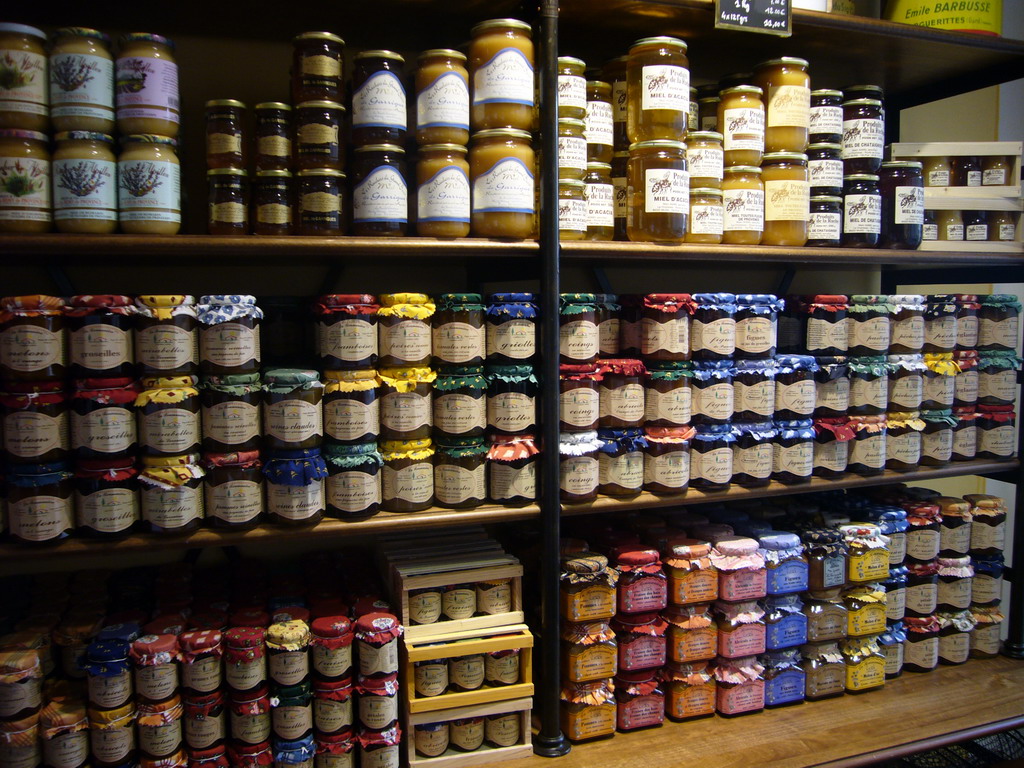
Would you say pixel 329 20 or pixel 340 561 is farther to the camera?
pixel 340 561

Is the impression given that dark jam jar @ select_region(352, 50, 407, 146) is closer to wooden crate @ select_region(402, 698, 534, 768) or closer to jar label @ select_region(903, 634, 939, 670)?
wooden crate @ select_region(402, 698, 534, 768)

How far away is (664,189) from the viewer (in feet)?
5.58

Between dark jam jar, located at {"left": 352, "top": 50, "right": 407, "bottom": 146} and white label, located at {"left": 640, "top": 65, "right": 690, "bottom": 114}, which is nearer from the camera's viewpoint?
dark jam jar, located at {"left": 352, "top": 50, "right": 407, "bottom": 146}

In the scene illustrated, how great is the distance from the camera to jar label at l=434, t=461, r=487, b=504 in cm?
166

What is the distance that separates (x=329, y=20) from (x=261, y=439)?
3.13 feet

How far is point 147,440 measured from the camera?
4.84 feet

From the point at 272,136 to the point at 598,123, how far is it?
73 cm

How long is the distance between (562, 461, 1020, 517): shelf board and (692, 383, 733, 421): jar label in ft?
0.63

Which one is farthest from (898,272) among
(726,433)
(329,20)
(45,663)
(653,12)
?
(45,663)

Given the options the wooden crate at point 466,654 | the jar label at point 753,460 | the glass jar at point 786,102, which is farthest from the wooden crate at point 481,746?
the glass jar at point 786,102

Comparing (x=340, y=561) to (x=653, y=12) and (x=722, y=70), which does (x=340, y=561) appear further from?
(x=722, y=70)

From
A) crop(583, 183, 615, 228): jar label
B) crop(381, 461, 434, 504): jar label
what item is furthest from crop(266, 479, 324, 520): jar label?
crop(583, 183, 615, 228): jar label

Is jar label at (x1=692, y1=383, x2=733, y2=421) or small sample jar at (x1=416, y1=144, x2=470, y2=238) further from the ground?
small sample jar at (x1=416, y1=144, x2=470, y2=238)

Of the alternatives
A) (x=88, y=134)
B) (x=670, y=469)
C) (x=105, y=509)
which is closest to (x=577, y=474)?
(x=670, y=469)
